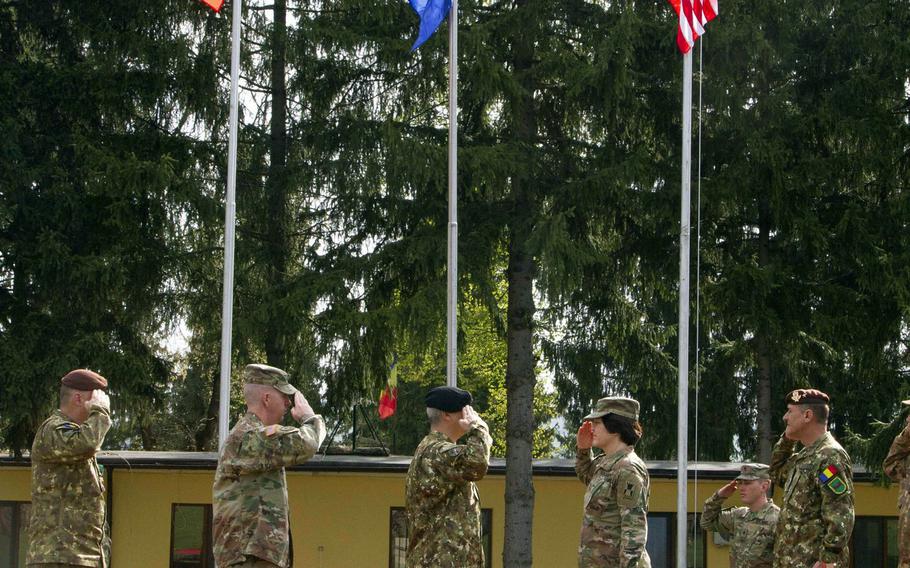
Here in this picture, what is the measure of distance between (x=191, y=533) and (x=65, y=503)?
10153 mm

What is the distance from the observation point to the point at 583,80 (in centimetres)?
1848

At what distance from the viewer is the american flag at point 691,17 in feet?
48.1

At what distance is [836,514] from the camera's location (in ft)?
25.7

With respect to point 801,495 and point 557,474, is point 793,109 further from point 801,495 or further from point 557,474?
point 801,495

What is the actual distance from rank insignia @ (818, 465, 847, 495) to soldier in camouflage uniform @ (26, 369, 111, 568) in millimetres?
4407

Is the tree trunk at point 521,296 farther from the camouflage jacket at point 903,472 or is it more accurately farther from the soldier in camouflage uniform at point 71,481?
the soldier in camouflage uniform at point 71,481

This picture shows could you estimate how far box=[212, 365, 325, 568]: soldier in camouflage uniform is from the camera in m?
7.29

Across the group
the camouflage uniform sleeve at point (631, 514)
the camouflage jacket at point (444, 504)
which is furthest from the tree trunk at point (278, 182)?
the camouflage uniform sleeve at point (631, 514)

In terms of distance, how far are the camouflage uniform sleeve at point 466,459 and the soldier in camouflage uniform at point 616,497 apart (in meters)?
0.68

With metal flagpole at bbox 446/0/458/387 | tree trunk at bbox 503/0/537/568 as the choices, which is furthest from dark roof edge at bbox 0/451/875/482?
metal flagpole at bbox 446/0/458/387

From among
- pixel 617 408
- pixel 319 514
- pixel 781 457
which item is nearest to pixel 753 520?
pixel 781 457

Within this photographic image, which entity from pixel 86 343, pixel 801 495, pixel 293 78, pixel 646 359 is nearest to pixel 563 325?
pixel 646 359

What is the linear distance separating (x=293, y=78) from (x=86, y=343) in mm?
5318

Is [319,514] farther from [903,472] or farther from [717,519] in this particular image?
[903,472]
